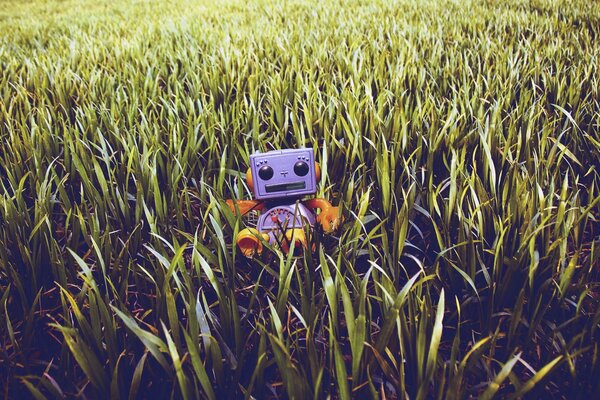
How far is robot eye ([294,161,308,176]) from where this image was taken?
801 mm

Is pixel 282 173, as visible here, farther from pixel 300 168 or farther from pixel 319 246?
pixel 319 246

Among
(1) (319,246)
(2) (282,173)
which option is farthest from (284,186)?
(1) (319,246)

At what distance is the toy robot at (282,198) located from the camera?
2.60 feet

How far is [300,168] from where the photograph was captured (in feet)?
2.63

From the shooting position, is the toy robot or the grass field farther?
the toy robot

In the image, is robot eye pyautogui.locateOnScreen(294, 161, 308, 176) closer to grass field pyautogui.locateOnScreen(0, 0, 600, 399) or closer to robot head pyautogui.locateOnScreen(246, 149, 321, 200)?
robot head pyautogui.locateOnScreen(246, 149, 321, 200)

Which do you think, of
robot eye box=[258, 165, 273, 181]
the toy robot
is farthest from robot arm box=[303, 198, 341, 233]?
robot eye box=[258, 165, 273, 181]

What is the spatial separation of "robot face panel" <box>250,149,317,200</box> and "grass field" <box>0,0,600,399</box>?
90 mm

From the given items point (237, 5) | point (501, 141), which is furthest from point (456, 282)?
point (237, 5)

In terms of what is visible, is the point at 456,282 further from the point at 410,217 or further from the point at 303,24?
the point at 303,24

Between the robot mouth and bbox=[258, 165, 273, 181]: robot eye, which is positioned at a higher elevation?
bbox=[258, 165, 273, 181]: robot eye

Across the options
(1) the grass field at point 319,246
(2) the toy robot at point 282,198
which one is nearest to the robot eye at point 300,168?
(2) the toy robot at point 282,198

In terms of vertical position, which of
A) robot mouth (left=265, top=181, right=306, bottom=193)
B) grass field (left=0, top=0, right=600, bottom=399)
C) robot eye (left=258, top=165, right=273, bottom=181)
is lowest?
grass field (left=0, top=0, right=600, bottom=399)

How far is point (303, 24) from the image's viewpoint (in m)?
2.90
